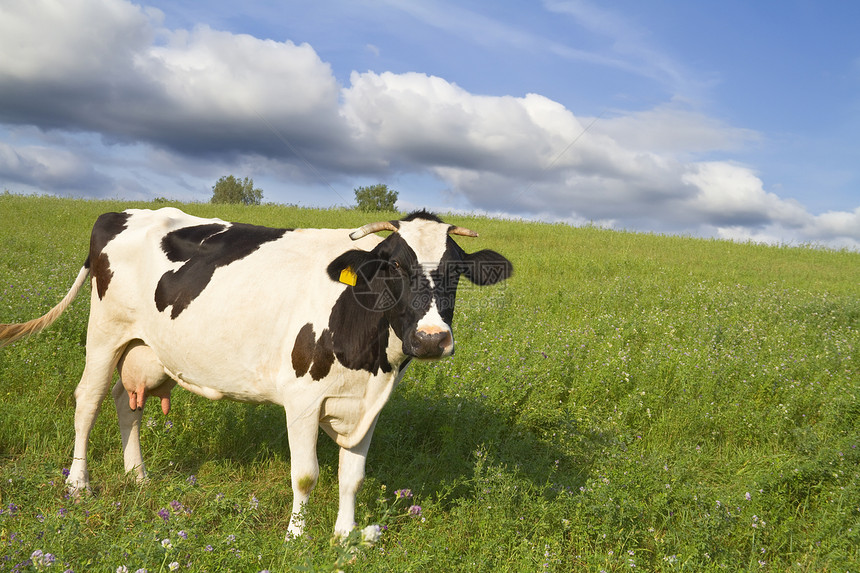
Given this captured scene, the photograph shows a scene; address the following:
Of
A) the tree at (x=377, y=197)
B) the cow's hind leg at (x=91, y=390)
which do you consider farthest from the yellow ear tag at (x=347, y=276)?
the tree at (x=377, y=197)

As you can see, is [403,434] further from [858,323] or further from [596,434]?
[858,323]

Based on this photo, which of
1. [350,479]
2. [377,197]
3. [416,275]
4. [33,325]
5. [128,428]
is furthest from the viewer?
[377,197]

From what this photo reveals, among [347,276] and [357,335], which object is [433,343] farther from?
[347,276]

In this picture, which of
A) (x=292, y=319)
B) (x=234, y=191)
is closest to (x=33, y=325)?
(x=292, y=319)

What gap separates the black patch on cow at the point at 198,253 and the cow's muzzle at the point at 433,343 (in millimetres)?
1765

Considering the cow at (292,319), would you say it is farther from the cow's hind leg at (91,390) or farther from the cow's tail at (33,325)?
the cow's tail at (33,325)

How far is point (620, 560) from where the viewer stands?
3.91 metres

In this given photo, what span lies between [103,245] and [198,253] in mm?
1043

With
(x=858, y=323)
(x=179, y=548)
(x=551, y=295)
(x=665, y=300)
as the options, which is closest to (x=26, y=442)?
(x=179, y=548)

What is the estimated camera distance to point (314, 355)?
373 cm

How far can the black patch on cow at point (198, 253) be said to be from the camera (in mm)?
4246

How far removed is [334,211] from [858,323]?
21372 millimetres

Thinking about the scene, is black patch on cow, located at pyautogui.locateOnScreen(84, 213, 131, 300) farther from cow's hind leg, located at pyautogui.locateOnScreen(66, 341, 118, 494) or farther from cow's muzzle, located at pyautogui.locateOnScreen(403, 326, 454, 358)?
cow's muzzle, located at pyautogui.locateOnScreen(403, 326, 454, 358)

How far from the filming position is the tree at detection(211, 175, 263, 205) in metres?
48.5
